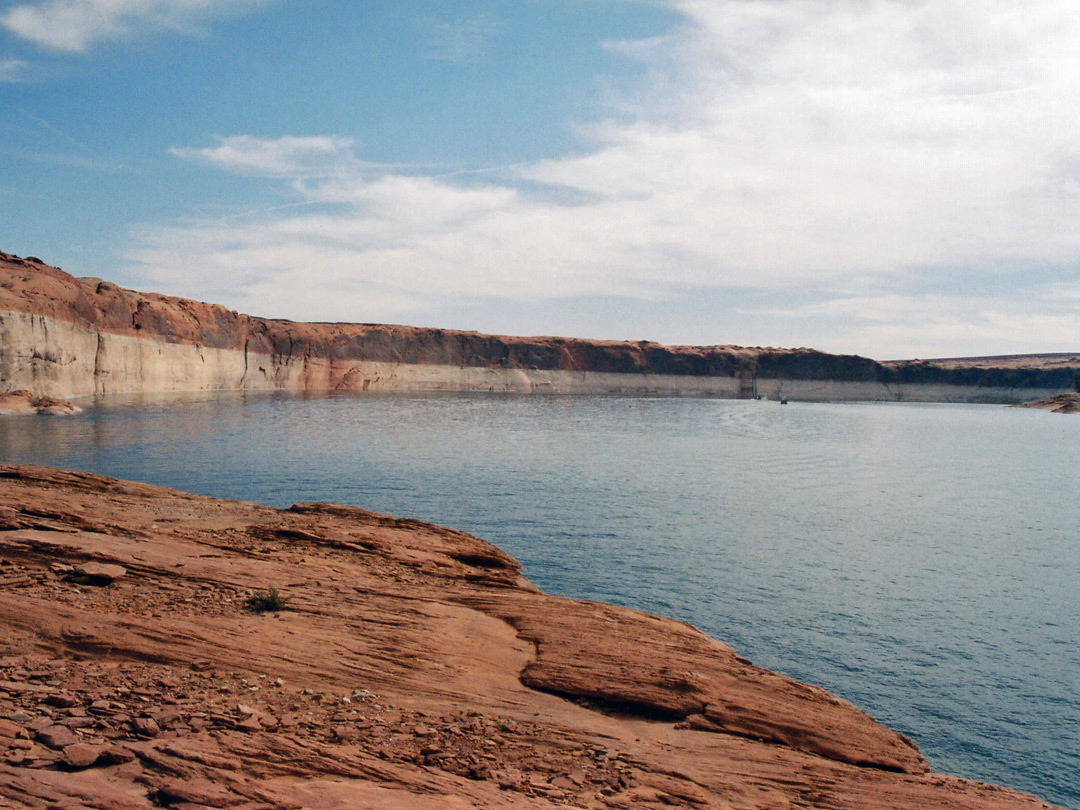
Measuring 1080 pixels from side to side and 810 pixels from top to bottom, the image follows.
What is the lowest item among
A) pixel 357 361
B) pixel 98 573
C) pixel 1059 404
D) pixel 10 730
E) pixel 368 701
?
pixel 368 701

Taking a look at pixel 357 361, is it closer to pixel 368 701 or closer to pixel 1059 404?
pixel 368 701

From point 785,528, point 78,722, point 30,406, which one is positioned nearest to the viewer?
point 78,722

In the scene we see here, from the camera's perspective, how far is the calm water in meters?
10.8

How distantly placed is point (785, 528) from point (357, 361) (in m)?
88.4

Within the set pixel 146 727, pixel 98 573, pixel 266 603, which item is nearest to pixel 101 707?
pixel 146 727

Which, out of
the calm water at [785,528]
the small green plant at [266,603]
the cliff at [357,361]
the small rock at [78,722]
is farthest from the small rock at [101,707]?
the cliff at [357,361]

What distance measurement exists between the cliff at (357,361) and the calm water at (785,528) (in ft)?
46.1

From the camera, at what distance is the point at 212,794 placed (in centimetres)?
458

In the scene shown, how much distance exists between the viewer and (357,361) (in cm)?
10269

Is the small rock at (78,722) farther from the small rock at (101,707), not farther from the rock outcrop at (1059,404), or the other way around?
the rock outcrop at (1059,404)

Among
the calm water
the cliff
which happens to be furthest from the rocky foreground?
the cliff

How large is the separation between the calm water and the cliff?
14058 millimetres

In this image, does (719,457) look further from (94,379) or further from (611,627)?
(94,379)

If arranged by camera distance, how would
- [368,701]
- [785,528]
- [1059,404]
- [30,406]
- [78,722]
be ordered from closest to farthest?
1. [78,722]
2. [368,701]
3. [785,528]
4. [30,406]
5. [1059,404]
